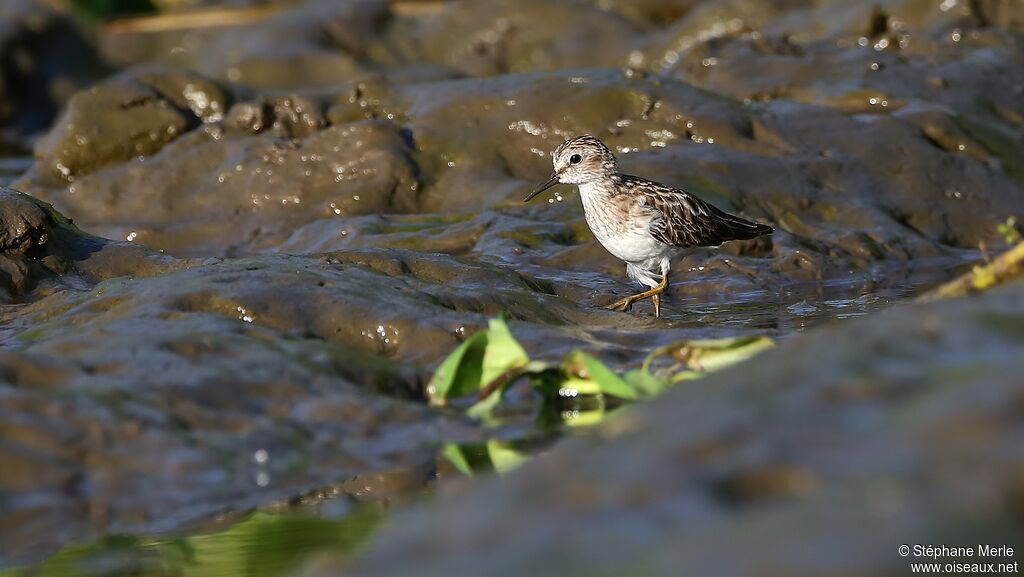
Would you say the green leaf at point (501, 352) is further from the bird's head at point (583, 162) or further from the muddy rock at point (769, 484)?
the bird's head at point (583, 162)

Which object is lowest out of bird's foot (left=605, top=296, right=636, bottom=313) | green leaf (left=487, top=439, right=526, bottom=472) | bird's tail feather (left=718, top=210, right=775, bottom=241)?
bird's foot (left=605, top=296, right=636, bottom=313)

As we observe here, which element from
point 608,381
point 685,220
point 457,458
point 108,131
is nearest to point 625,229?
point 685,220

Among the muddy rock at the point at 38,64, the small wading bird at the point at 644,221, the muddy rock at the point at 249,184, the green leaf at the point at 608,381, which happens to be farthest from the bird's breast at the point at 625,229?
the muddy rock at the point at 38,64

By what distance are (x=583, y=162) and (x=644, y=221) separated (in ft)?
2.62

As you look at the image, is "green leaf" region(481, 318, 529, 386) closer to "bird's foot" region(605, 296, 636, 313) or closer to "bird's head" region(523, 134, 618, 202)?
"bird's foot" region(605, 296, 636, 313)

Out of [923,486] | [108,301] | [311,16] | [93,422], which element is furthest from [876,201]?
[311,16]

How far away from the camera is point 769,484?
3.09 m

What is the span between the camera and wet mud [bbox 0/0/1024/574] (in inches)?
183

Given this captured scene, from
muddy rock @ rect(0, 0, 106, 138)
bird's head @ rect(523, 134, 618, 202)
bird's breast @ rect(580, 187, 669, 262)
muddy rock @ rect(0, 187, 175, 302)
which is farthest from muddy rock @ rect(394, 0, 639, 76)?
muddy rock @ rect(0, 187, 175, 302)

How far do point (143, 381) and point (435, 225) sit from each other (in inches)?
200

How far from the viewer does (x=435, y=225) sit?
33.8 feet

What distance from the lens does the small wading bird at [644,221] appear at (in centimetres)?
895

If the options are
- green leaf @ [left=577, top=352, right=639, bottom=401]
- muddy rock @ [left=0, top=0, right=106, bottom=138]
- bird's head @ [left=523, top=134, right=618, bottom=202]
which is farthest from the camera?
muddy rock @ [left=0, top=0, right=106, bottom=138]

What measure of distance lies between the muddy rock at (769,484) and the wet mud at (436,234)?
0.02 meters
